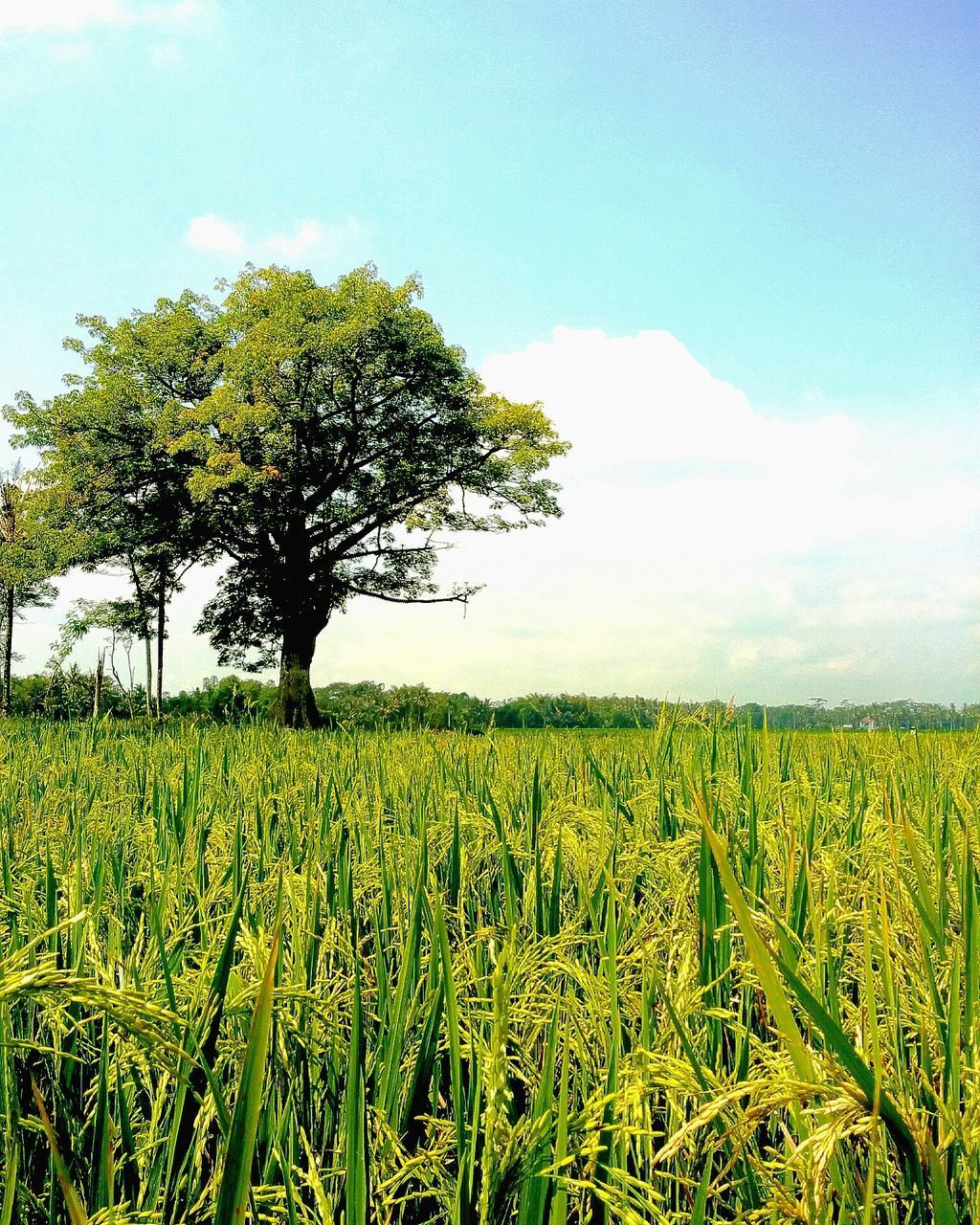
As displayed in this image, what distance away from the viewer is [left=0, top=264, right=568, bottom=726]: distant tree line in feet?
63.9

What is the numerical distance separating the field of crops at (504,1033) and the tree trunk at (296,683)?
18.4 meters

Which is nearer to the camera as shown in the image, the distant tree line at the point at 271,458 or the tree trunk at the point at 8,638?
the distant tree line at the point at 271,458

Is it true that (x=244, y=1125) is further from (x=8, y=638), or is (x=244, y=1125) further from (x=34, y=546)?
(x=8, y=638)

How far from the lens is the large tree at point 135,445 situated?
20.7 m

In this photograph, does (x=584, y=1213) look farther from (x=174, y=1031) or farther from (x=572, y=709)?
(x=572, y=709)

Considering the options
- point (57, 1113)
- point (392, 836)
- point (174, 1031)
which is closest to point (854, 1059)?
point (174, 1031)

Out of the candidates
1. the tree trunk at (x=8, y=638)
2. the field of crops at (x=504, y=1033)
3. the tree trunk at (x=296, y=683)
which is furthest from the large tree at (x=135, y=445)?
the field of crops at (x=504, y=1033)

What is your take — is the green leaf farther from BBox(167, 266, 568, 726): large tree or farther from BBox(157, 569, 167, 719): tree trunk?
BBox(157, 569, 167, 719): tree trunk

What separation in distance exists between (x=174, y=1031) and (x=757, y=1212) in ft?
2.81

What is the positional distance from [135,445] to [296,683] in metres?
7.05

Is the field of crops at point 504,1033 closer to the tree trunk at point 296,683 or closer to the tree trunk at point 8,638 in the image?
the tree trunk at point 296,683

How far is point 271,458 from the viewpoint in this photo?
19531 mm

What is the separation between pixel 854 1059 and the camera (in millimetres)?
Answer: 781

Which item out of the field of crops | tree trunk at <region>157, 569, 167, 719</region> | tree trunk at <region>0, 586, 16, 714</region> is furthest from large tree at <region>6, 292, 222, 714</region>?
the field of crops
